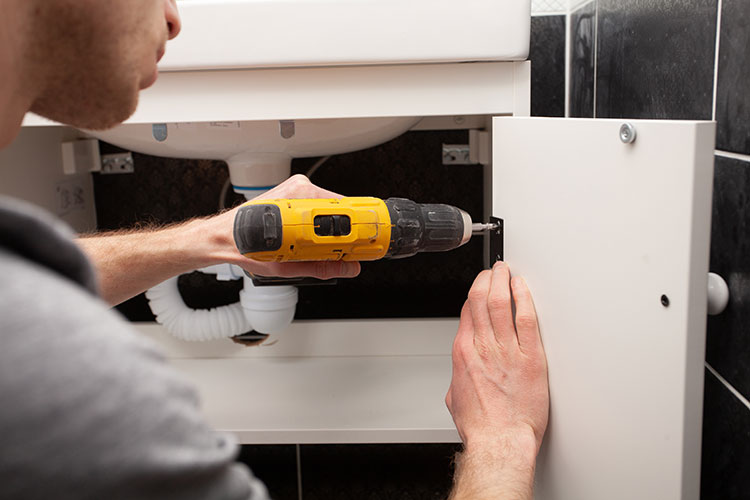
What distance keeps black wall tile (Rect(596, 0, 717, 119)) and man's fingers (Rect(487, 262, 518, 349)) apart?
0.22 metres

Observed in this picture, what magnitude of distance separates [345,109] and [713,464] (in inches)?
19.6

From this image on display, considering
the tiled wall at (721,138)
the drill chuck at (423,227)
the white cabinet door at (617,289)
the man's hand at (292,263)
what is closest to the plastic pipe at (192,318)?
the man's hand at (292,263)

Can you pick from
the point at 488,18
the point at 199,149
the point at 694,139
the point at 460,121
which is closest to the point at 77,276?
the point at 694,139

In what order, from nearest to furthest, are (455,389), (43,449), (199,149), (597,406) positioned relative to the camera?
(43,449) < (597,406) < (455,389) < (199,149)

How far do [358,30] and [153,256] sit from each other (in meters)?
0.33

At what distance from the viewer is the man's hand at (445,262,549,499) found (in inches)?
22.9

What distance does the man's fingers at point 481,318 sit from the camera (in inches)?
25.7

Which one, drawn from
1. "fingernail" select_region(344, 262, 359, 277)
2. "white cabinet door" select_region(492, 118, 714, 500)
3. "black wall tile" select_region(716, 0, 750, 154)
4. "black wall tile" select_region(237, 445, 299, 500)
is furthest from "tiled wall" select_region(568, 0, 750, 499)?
"black wall tile" select_region(237, 445, 299, 500)

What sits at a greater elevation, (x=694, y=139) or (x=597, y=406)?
(x=694, y=139)

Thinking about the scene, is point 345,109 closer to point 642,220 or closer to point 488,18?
point 488,18

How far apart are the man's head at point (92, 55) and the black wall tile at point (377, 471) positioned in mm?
931

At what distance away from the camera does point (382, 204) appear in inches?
27.1

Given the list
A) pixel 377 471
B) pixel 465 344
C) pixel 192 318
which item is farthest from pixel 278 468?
pixel 465 344

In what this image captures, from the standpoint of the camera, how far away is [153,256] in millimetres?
765
